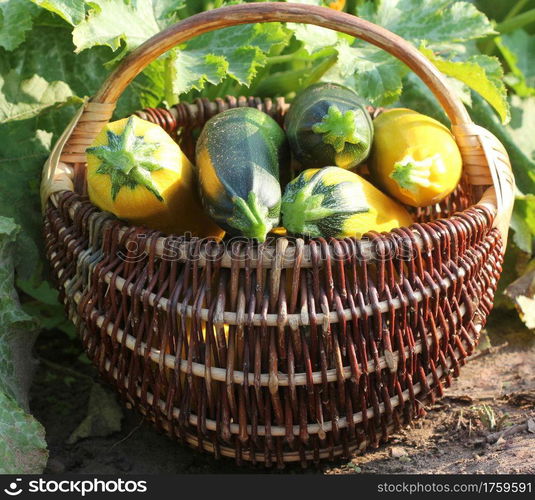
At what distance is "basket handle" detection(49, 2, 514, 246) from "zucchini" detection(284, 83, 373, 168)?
0.56 ft

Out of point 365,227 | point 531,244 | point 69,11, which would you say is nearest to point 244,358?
point 365,227

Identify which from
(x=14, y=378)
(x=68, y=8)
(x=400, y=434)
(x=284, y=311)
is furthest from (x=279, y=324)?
(x=68, y=8)

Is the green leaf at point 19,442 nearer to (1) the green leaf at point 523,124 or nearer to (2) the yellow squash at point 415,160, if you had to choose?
(2) the yellow squash at point 415,160

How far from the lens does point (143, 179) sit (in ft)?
4.91

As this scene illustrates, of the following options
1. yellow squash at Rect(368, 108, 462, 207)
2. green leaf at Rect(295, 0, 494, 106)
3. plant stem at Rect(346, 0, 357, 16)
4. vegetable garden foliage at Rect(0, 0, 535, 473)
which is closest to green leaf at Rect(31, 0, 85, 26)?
vegetable garden foliage at Rect(0, 0, 535, 473)

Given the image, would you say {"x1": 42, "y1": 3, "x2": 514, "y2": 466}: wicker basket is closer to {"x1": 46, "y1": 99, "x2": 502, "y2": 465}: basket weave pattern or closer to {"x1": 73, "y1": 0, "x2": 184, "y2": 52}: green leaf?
{"x1": 46, "y1": 99, "x2": 502, "y2": 465}: basket weave pattern

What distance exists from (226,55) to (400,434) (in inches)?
42.3

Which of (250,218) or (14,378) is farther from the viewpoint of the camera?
(14,378)

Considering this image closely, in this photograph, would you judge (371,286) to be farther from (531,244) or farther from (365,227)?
(531,244)

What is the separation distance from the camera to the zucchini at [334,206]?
58.6 inches

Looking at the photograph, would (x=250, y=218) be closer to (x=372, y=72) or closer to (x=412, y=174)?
(x=412, y=174)

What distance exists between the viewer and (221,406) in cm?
150

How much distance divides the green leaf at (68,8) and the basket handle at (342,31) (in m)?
0.24

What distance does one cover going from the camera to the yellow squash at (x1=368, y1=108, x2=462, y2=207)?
1640 millimetres
